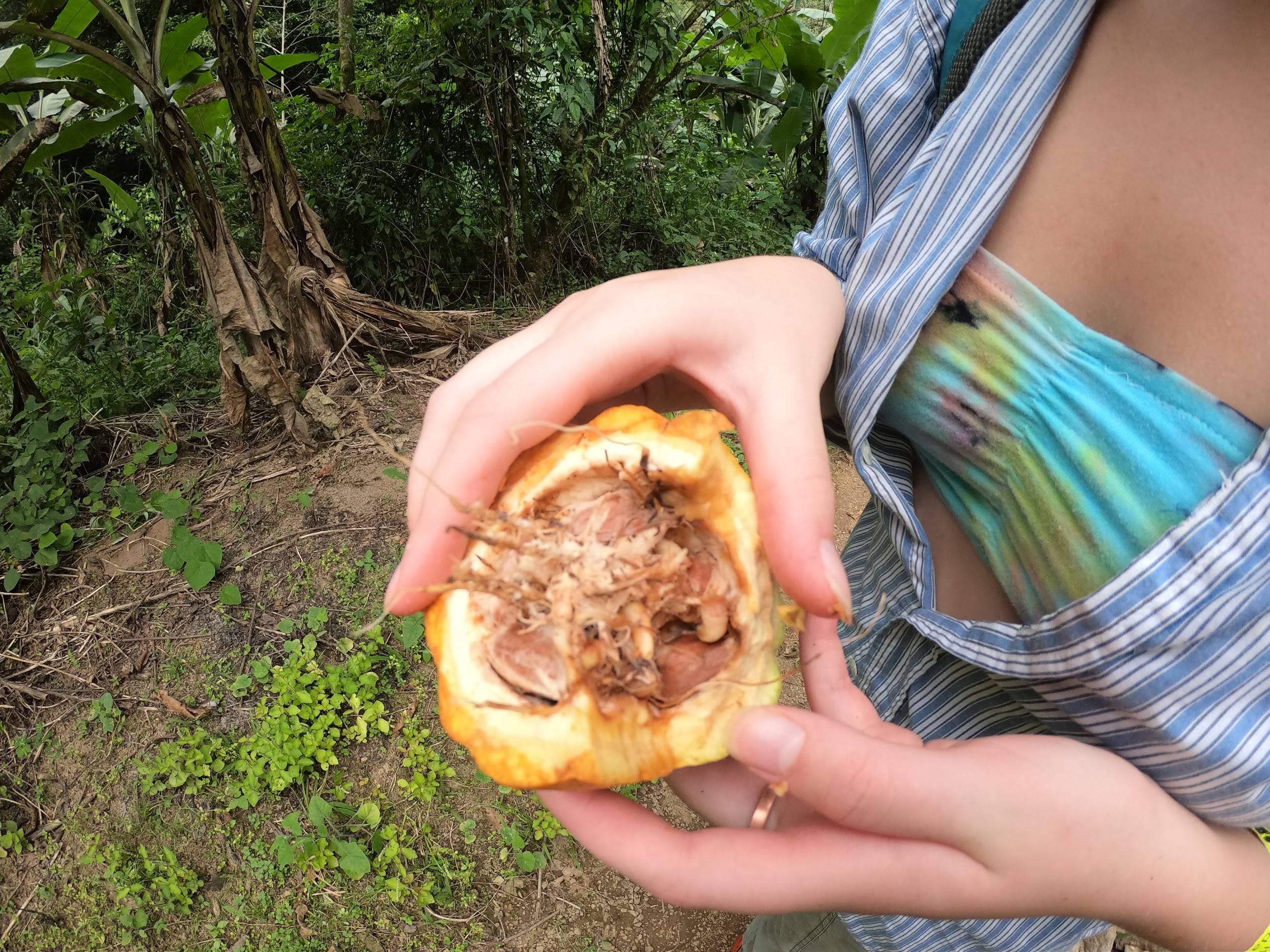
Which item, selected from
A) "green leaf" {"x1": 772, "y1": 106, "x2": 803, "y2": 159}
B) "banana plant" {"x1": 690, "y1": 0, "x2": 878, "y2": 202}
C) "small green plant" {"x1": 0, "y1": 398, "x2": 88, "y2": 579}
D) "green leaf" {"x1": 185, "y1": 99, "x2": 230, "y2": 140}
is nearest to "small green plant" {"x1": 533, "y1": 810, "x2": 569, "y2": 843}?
"small green plant" {"x1": 0, "y1": 398, "x2": 88, "y2": 579}

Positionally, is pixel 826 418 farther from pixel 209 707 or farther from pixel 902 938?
pixel 209 707

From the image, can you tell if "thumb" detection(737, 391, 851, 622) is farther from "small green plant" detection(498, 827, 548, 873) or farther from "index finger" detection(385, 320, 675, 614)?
"small green plant" detection(498, 827, 548, 873)

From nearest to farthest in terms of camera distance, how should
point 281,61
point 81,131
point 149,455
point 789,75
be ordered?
point 81,131 → point 149,455 → point 281,61 → point 789,75

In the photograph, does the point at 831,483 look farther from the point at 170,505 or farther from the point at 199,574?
the point at 170,505

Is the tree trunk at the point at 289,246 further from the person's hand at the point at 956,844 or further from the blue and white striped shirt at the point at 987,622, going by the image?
the person's hand at the point at 956,844

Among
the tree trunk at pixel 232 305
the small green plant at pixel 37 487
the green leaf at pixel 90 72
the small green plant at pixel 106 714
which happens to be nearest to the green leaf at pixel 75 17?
the green leaf at pixel 90 72

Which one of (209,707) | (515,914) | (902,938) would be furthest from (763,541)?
(209,707)

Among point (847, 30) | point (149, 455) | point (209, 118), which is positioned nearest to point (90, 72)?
point (209, 118)
